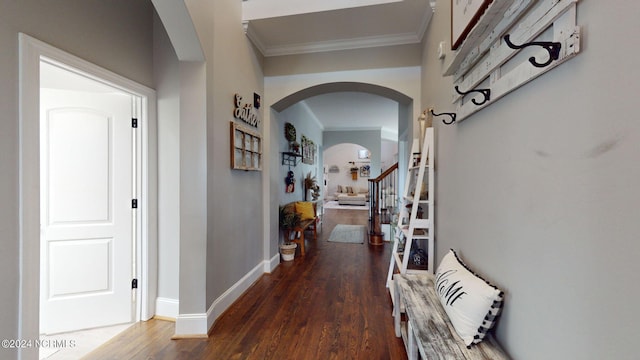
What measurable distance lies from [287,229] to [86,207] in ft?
7.79

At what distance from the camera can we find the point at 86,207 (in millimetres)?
2074

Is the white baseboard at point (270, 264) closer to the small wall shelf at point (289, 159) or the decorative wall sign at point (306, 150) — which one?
the small wall shelf at point (289, 159)

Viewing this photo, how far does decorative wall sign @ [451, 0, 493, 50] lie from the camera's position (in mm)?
1214

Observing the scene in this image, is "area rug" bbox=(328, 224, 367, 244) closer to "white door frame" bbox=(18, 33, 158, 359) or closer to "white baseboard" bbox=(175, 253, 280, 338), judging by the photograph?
"white baseboard" bbox=(175, 253, 280, 338)

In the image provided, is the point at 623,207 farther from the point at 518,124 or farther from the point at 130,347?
the point at 130,347

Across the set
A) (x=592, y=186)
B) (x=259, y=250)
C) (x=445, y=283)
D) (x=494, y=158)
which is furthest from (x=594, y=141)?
(x=259, y=250)

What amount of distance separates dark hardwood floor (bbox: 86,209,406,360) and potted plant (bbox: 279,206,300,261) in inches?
20.1

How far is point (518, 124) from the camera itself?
1001 mm

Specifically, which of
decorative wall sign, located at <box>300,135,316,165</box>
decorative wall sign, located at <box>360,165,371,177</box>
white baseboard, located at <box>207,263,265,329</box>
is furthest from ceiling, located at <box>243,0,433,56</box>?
decorative wall sign, located at <box>360,165,371,177</box>

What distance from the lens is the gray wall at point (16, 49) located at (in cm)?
123

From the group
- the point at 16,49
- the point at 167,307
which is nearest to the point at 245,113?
the point at 16,49

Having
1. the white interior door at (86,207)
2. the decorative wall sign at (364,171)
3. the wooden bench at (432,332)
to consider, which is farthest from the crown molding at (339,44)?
the decorative wall sign at (364,171)

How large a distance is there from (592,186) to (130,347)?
2.70m

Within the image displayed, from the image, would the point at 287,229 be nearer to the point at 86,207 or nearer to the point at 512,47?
the point at 86,207
